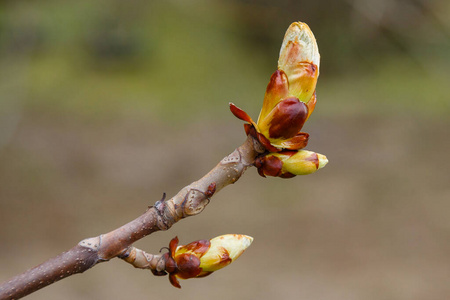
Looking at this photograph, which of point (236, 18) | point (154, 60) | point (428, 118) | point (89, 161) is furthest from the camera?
point (236, 18)

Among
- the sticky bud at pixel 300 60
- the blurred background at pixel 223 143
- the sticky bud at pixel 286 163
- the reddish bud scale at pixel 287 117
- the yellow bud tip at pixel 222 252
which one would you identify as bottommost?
the yellow bud tip at pixel 222 252

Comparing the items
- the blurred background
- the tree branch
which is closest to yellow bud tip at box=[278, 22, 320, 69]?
the tree branch

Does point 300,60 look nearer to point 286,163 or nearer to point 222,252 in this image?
point 286,163

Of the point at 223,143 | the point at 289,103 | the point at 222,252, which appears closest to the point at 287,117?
the point at 289,103

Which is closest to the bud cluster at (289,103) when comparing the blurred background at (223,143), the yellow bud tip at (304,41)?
the yellow bud tip at (304,41)

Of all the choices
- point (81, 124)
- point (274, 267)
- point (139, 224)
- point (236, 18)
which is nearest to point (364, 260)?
point (274, 267)

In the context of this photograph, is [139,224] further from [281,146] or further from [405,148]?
[405,148]

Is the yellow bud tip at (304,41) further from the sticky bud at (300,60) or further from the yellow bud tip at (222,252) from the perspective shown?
the yellow bud tip at (222,252)
